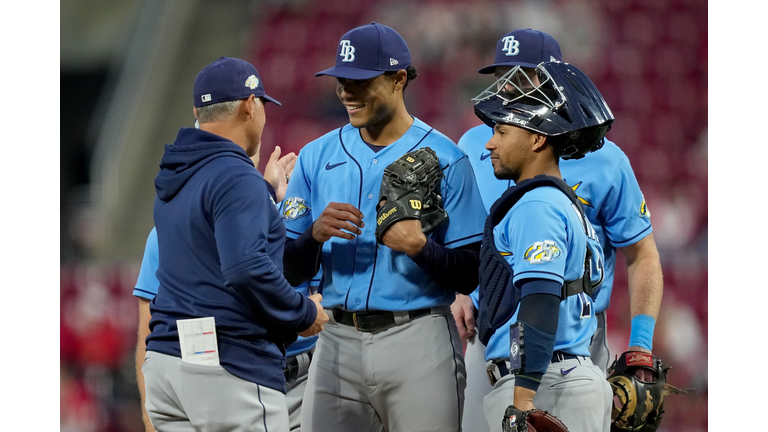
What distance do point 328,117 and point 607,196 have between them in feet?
10.4

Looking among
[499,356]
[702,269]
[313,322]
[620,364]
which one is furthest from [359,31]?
[702,269]

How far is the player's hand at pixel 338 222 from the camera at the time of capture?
205cm

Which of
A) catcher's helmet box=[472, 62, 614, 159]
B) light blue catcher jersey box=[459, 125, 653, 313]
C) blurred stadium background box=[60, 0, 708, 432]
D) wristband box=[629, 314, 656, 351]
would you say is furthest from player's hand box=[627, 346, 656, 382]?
blurred stadium background box=[60, 0, 708, 432]

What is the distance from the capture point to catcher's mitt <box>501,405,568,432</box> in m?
1.58

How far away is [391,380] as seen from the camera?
82.0 inches

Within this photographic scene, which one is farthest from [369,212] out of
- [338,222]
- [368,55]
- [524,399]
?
[524,399]

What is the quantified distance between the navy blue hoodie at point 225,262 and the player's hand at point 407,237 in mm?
282

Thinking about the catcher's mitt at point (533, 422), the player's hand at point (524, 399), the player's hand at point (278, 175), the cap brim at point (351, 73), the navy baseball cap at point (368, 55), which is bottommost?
the catcher's mitt at point (533, 422)

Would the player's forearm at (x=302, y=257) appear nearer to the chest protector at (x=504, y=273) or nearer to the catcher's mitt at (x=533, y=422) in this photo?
the chest protector at (x=504, y=273)

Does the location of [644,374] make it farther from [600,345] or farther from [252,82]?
[252,82]

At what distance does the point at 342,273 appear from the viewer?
2.19 m

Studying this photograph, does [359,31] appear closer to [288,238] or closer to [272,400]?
[288,238]

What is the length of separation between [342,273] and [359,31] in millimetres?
727

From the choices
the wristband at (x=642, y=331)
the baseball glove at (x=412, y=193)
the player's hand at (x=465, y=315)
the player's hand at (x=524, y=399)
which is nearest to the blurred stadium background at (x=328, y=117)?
the wristband at (x=642, y=331)
